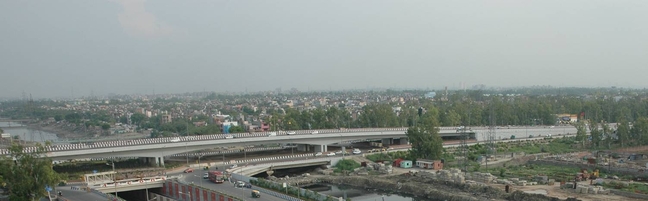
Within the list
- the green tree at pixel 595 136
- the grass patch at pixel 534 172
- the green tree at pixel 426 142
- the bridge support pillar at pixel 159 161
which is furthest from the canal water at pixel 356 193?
the green tree at pixel 595 136

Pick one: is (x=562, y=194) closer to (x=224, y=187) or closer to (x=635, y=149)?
(x=224, y=187)

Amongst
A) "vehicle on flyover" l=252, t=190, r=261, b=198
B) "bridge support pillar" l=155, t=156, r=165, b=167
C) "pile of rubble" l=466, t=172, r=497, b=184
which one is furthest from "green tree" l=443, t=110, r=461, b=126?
"vehicle on flyover" l=252, t=190, r=261, b=198

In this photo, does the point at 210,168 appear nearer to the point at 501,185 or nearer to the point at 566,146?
the point at 501,185

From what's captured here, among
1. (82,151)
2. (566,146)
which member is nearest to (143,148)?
(82,151)

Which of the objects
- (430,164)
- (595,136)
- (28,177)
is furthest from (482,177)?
(28,177)

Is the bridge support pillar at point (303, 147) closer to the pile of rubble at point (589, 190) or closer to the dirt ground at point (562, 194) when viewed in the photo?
the dirt ground at point (562, 194)

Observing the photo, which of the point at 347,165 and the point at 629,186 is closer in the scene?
the point at 629,186

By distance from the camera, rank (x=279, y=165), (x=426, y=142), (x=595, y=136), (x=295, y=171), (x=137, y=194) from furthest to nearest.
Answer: (x=595, y=136) < (x=295, y=171) < (x=426, y=142) < (x=279, y=165) < (x=137, y=194)

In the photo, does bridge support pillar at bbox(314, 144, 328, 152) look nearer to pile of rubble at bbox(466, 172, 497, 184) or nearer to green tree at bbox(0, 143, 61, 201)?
pile of rubble at bbox(466, 172, 497, 184)
